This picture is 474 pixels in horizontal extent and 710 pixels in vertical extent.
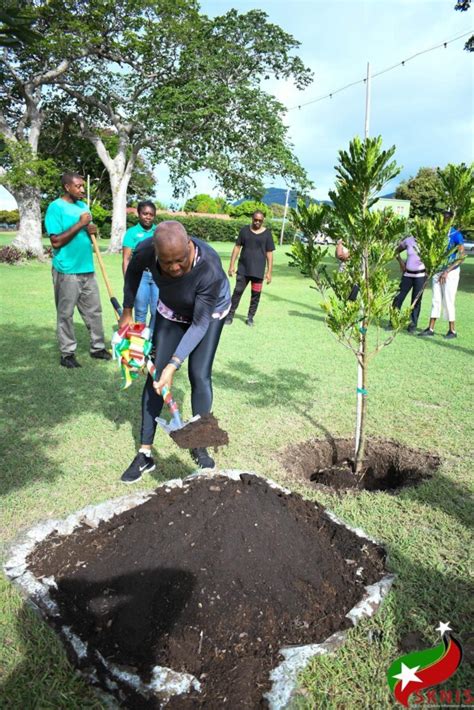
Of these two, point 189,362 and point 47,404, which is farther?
point 47,404

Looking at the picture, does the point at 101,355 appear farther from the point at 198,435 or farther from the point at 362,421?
the point at 362,421

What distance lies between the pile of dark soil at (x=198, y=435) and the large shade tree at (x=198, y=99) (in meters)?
20.2

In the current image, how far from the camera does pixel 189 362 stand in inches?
140

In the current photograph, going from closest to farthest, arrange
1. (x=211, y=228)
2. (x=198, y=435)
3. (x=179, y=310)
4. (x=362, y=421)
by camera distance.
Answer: (x=198, y=435), (x=179, y=310), (x=362, y=421), (x=211, y=228)

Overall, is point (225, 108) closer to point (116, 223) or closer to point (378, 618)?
point (116, 223)

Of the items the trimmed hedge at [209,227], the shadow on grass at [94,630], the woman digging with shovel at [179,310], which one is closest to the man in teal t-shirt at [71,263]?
the woman digging with shovel at [179,310]

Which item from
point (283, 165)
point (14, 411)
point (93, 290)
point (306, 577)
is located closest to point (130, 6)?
point (283, 165)

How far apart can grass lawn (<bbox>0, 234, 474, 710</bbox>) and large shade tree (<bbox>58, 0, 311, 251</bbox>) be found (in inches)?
627

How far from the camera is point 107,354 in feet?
21.4

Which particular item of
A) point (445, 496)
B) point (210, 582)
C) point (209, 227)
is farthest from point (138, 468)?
point (209, 227)

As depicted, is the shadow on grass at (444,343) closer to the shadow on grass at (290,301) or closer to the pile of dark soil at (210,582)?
the shadow on grass at (290,301)

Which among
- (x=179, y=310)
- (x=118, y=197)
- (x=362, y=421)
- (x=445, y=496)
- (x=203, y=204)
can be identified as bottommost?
(x=445, y=496)

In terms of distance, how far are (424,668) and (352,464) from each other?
210 centimetres

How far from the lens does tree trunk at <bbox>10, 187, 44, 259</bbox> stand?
18.8 metres
